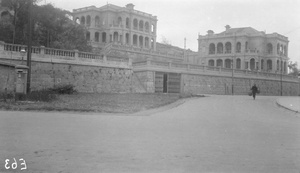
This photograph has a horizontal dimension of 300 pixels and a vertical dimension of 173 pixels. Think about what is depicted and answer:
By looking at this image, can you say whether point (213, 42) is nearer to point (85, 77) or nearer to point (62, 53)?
point (85, 77)

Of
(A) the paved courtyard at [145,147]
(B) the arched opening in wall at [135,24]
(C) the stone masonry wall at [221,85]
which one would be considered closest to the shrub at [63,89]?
(A) the paved courtyard at [145,147]

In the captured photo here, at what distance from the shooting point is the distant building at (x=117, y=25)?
56.2 metres

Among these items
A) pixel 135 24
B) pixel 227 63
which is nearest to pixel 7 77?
pixel 135 24

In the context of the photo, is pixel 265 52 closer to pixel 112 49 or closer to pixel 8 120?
pixel 112 49

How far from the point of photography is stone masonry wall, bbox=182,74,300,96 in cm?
3611

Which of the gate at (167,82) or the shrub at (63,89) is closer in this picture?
the shrub at (63,89)

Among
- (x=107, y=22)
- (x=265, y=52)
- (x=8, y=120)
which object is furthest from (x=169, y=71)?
(x=265, y=52)

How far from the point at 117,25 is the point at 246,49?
3154 centimetres

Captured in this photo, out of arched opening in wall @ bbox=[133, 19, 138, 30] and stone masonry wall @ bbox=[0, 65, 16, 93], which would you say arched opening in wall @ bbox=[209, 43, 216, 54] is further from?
stone masonry wall @ bbox=[0, 65, 16, 93]

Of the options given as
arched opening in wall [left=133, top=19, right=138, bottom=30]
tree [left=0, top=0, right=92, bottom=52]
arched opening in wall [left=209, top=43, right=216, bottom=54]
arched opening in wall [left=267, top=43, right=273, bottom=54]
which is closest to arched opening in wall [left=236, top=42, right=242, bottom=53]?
arched opening in wall [left=209, top=43, right=216, bottom=54]

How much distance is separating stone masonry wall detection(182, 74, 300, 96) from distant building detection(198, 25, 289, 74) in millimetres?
19754

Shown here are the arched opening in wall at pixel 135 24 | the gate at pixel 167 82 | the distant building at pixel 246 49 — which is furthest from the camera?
the distant building at pixel 246 49

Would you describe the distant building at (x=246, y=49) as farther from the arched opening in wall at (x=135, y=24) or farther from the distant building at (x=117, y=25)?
the arched opening in wall at (x=135, y=24)

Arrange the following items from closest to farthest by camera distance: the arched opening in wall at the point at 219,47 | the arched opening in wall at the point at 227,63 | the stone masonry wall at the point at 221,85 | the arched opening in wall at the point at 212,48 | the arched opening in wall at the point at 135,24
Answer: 1. the stone masonry wall at the point at 221,85
2. the arched opening in wall at the point at 135,24
3. the arched opening in wall at the point at 227,63
4. the arched opening in wall at the point at 219,47
5. the arched opening in wall at the point at 212,48
